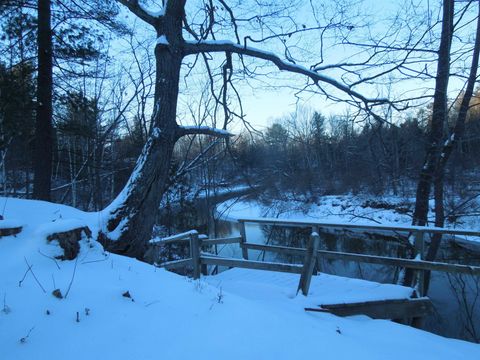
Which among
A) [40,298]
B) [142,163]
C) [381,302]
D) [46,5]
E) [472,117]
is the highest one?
[46,5]

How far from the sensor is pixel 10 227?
8.83 feet

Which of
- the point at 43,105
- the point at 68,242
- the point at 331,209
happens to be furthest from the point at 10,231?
the point at 331,209

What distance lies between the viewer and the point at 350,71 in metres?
5.68

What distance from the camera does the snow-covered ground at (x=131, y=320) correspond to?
1760 millimetres

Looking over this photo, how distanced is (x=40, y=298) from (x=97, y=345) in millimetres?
574

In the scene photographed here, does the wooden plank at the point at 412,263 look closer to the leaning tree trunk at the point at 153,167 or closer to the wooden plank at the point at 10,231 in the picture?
the leaning tree trunk at the point at 153,167

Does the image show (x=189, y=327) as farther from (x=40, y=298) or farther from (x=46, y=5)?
(x=46, y=5)

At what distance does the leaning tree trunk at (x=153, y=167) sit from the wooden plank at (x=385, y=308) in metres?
2.63

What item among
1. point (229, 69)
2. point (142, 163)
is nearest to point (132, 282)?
point (142, 163)

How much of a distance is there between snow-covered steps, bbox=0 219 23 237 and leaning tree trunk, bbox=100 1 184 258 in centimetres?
163

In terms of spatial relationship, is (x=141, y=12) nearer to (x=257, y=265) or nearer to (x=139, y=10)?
(x=139, y=10)

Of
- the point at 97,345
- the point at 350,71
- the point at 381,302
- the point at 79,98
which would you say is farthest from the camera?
the point at 79,98

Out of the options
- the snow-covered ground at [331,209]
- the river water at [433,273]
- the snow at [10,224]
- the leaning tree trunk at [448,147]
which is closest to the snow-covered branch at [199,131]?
the snow at [10,224]

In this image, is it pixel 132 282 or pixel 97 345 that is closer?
pixel 97 345
